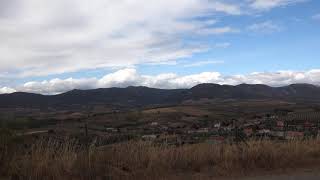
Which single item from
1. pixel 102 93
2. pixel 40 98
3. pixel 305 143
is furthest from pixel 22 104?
pixel 305 143

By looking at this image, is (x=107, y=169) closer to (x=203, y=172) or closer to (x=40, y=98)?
(x=203, y=172)

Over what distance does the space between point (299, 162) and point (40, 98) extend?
167854 millimetres

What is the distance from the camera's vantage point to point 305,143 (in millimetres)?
13828

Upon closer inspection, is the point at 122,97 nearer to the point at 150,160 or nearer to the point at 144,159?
the point at 144,159

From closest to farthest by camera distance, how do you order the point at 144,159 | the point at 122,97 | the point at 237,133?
the point at 144,159 < the point at 237,133 < the point at 122,97

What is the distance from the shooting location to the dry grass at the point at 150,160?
10.3 m

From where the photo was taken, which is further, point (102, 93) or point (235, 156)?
point (102, 93)

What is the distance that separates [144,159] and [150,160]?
0.17m

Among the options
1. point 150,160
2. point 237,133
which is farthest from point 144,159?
point 237,133

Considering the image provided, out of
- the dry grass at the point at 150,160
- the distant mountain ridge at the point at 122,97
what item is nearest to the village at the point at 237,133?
the dry grass at the point at 150,160

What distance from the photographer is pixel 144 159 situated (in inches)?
448

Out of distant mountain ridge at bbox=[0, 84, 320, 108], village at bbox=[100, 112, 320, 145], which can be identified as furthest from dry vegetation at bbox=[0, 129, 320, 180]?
distant mountain ridge at bbox=[0, 84, 320, 108]

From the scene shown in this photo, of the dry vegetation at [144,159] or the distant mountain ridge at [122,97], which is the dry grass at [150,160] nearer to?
the dry vegetation at [144,159]

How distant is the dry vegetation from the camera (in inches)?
406
